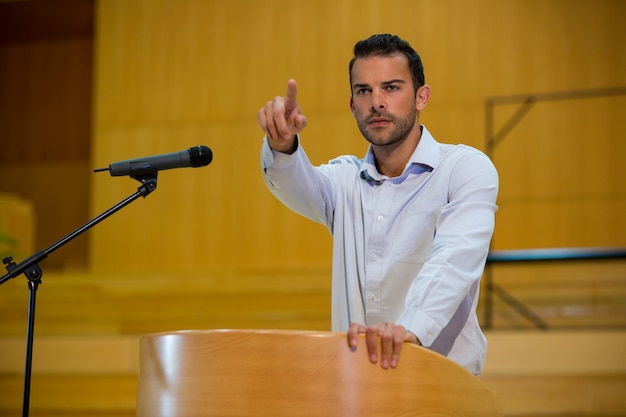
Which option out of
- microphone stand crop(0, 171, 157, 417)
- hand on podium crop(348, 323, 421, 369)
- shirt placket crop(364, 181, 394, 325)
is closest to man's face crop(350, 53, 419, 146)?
shirt placket crop(364, 181, 394, 325)

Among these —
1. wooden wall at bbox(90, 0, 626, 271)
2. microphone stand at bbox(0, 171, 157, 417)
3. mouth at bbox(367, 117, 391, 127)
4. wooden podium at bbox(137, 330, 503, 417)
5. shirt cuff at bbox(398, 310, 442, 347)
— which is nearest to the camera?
wooden podium at bbox(137, 330, 503, 417)

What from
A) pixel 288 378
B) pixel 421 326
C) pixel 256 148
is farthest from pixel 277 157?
pixel 256 148

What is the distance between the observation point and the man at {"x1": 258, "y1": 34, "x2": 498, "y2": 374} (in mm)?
1535

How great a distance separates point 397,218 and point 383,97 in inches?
9.1

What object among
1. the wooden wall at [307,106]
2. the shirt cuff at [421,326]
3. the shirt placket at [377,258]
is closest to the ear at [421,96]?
the shirt placket at [377,258]

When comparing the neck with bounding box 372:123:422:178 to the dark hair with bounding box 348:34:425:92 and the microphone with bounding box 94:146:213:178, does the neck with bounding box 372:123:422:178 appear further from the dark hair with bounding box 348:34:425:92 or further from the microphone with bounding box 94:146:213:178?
the microphone with bounding box 94:146:213:178

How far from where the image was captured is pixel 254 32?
5.40 meters

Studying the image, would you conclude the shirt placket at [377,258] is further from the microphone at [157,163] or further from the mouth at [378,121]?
the microphone at [157,163]

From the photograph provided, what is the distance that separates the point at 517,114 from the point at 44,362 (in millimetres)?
2657

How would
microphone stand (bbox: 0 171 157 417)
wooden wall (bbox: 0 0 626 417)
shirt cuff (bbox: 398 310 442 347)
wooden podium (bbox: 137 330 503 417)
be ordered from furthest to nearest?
wooden wall (bbox: 0 0 626 417) < microphone stand (bbox: 0 171 157 417) < shirt cuff (bbox: 398 310 442 347) < wooden podium (bbox: 137 330 503 417)

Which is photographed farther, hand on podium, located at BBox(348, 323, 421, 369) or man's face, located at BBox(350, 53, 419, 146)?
man's face, located at BBox(350, 53, 419, 146)

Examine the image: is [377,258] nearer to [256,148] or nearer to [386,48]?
[386,48]

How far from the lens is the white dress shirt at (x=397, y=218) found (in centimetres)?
151

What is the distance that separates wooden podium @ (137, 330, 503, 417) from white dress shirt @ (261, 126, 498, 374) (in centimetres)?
34
